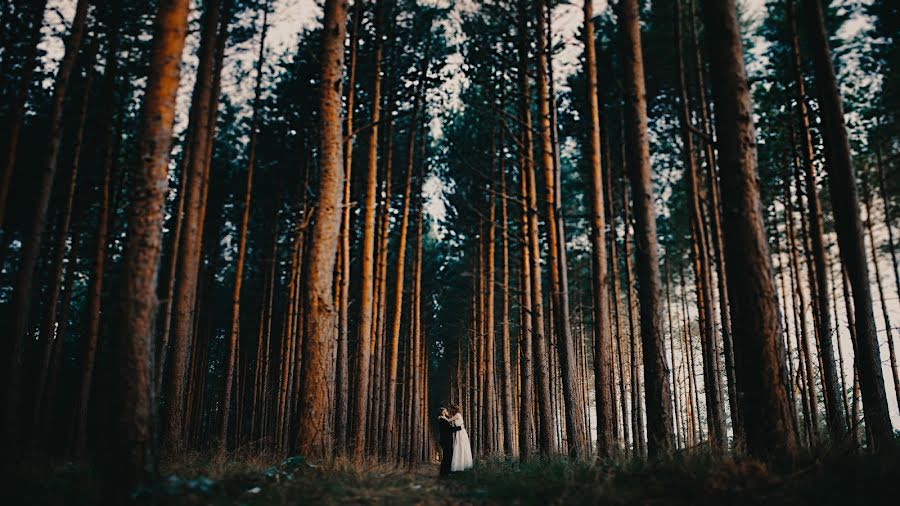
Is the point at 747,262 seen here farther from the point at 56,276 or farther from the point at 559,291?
the point at 56,276

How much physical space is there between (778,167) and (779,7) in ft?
13.5

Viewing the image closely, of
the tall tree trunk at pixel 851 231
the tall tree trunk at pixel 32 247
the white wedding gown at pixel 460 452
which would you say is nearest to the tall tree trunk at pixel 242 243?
the tall tree trunk at pixel 32 247

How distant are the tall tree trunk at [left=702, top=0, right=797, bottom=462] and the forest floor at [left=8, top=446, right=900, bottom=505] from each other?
45cm

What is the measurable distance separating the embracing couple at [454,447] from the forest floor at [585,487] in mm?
5404

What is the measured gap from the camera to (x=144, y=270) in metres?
4.73

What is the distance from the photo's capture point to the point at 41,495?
179 inches

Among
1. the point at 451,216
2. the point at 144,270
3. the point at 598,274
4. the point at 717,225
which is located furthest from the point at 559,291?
the point at 451,216

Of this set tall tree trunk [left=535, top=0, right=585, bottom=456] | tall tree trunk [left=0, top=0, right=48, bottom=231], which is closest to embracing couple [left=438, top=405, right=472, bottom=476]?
tall tree trunk [left=535, top=0, right=585, bottom=456]

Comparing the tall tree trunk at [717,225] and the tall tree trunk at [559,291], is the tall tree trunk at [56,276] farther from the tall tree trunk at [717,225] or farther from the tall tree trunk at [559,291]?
the tall tree trunk at [717,225]

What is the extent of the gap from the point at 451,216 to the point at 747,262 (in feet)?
50.1

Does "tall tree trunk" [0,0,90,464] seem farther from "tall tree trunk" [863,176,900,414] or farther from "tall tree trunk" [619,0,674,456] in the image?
"tall tree trunk" [863,176,900,414]

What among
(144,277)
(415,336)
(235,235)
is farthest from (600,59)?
(235,235)

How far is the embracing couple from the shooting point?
1104 cm

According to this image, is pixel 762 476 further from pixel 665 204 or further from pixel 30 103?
pixel 30 103
